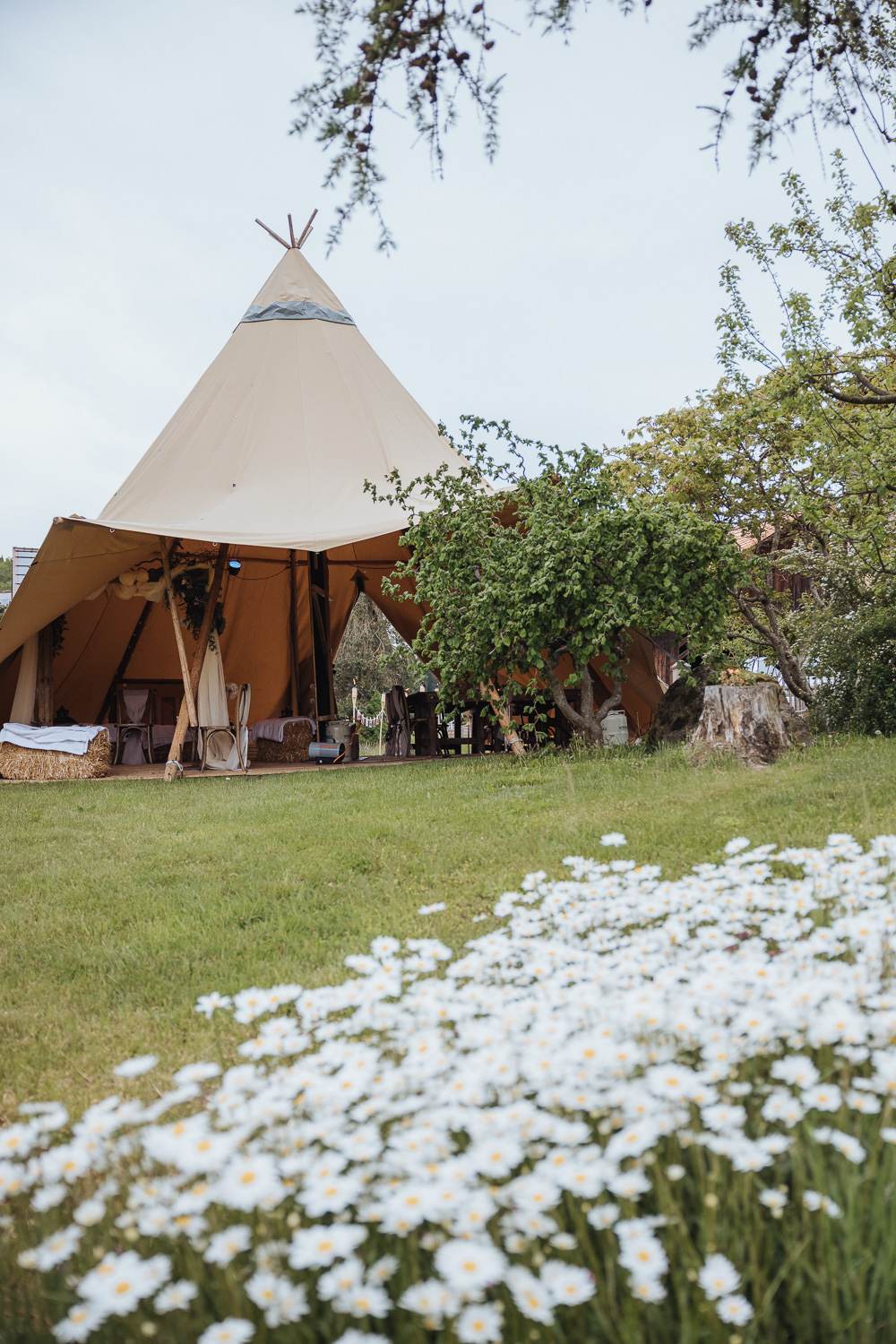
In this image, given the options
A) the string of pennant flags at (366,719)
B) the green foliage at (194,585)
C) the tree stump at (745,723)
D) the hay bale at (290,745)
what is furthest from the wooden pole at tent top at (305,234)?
the string of pennant flags at (366,719)

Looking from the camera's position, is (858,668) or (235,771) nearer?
(858,668)

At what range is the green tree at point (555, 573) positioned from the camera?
6773 mm

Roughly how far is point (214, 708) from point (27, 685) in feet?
6.29

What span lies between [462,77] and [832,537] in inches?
371

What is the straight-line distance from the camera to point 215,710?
30.0ft

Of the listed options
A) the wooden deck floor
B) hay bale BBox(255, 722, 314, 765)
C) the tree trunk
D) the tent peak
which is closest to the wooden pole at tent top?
the tent peak

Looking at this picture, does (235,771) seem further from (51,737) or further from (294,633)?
(294,633)

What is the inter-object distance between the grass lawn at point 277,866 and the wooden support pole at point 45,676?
2.89 metres

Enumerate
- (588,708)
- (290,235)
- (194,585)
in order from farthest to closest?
(290,235) < (194,585) < (588,708)

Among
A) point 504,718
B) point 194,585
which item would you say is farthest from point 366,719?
point 504,718

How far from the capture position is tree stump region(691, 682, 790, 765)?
5891 millimetres

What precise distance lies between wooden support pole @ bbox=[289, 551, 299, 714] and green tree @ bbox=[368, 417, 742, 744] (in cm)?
487

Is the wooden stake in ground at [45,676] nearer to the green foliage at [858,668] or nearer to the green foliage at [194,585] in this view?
the green foliage at [194,585]

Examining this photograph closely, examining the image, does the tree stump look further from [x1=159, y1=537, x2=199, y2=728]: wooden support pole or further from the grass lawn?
[x1=159, y1=537, x2=199, y2=728]: wooden support pole
